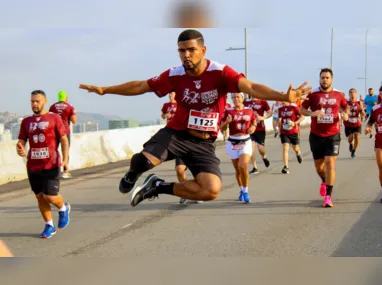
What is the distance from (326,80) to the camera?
9539 millimetres

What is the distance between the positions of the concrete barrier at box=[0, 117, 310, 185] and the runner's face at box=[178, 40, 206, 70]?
8.84m

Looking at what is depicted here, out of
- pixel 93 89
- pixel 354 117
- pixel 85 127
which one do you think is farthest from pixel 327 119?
pixel 85 127

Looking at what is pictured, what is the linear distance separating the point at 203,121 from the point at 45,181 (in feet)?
9.47

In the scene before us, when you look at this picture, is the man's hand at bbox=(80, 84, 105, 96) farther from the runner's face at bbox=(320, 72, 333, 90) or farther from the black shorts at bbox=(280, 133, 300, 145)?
the black shorts at bbox=(280, 133, 300, 145)

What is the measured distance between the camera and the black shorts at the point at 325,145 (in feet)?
31.7

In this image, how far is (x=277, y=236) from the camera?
7492 mm

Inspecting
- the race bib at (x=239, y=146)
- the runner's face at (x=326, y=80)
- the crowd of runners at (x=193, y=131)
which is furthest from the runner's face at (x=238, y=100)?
the runner's face at (x=326, y=80)

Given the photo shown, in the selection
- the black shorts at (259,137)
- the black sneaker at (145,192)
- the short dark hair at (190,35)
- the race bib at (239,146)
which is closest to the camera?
the short dark hair at (190,35)

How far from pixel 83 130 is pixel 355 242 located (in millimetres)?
11933

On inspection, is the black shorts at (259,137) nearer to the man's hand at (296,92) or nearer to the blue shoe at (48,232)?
the blue shoe at (48,232)

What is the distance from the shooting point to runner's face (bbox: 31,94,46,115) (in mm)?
8086

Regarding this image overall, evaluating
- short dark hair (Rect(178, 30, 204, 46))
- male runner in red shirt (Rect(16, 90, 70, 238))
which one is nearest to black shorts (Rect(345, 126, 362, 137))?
male runner in red shirt (Rect(16, 90, 70, 238))

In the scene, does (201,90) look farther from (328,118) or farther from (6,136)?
(6,136)

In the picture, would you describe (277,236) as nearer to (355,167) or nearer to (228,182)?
(228,182)
